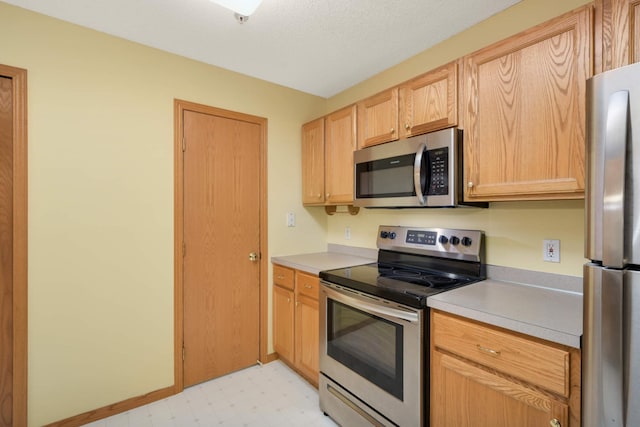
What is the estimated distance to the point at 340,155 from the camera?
2.40 m

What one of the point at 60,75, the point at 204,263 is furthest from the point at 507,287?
the point at 60,75

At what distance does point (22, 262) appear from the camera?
1.69m

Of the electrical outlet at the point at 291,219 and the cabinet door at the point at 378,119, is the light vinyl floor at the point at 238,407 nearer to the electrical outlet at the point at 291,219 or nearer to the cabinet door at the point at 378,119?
the electrical outlet at the point at 291,219

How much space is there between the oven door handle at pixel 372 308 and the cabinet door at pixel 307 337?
0.30 meters

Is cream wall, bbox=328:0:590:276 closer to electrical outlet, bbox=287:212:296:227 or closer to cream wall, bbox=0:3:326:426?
electrical outlet, bbox=287:212:296:227

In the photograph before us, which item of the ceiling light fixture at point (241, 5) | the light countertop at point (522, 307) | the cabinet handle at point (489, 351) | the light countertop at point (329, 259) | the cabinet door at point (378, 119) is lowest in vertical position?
the cabinet handle at point (489, 351)

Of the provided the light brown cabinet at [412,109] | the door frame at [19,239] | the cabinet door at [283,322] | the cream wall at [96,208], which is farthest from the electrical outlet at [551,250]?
the door frame at [19,239]

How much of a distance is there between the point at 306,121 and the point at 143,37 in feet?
4.51

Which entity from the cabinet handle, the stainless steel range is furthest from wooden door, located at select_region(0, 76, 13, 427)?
the cabinet handle

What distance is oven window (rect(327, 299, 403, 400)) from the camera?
5.06 ft

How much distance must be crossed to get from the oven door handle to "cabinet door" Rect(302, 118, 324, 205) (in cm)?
93

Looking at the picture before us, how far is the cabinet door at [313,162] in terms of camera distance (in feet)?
8.52

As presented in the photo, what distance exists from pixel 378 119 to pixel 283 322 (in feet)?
5.59

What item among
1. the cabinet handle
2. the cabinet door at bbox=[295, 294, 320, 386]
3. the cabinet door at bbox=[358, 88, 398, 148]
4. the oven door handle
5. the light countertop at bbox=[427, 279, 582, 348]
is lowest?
the cabinet door at bbox=[295, 294, 320, 386]
